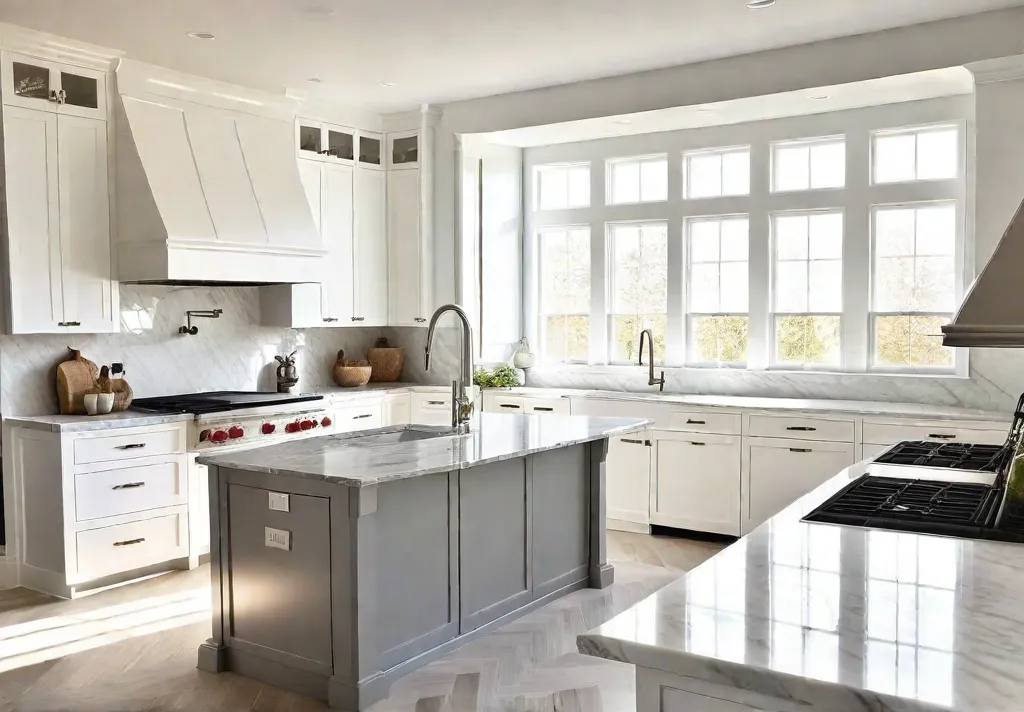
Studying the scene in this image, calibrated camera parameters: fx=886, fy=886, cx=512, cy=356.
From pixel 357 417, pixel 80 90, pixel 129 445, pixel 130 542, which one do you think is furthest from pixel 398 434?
pixel 80 90

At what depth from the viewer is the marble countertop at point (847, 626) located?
132cm

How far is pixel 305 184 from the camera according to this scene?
21.6ft

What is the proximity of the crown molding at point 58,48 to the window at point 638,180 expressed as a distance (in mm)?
3693

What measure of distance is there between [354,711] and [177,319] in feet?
11.7

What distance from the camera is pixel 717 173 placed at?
6.68 m

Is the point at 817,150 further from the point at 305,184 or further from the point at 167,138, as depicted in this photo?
the point at 167,138

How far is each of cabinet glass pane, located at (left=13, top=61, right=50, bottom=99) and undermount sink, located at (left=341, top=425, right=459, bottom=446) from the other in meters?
2.76

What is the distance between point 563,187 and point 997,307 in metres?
5.79

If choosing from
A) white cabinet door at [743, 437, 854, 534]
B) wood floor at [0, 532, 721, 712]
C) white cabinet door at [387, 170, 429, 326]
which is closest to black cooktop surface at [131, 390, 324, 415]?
wood floor at [0, 532, 721, 712]

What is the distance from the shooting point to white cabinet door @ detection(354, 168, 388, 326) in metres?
7.01

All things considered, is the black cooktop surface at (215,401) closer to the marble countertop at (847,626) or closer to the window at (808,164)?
the window at (808,164)

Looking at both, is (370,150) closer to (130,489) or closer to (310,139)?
(310,139)

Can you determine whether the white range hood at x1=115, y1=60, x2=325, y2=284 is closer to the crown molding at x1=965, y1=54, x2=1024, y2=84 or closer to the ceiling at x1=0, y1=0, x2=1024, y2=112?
the ceiling at x1=0, y1=0, x2=1024, y2=112

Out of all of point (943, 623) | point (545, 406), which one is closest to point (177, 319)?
point (545, 406)
